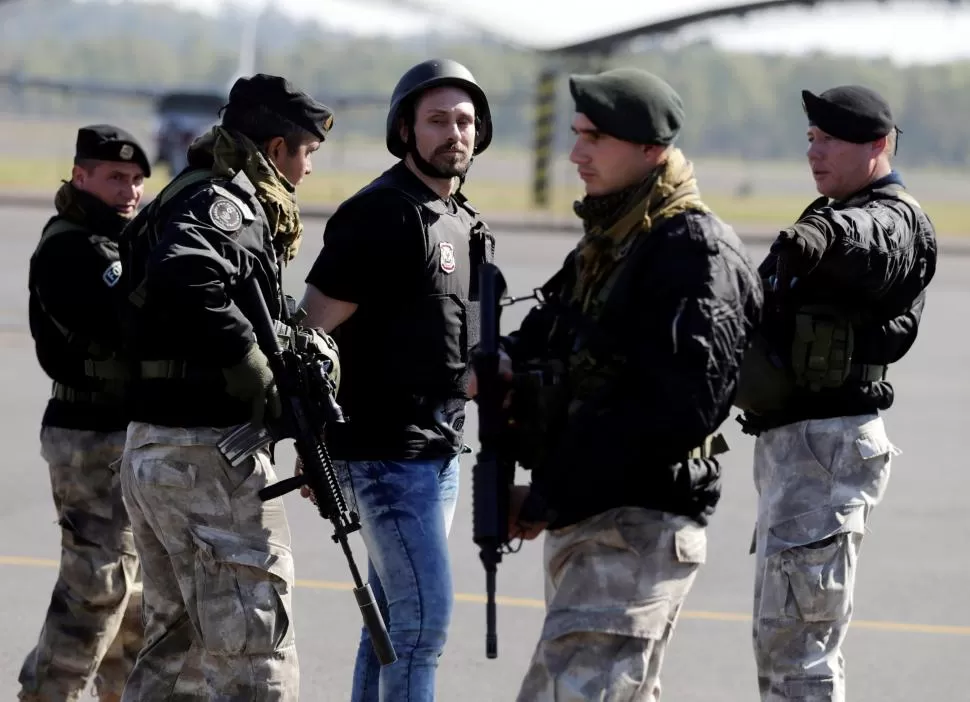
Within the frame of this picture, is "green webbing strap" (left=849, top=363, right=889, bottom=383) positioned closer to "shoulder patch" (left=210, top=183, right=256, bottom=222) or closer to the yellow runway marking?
"shoulder patch" (left=210, top=183, right=256, bottom=222)

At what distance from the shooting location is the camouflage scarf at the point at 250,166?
4109 mm

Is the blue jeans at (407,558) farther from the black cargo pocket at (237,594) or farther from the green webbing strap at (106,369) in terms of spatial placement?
the green webbing strap at (106,369)

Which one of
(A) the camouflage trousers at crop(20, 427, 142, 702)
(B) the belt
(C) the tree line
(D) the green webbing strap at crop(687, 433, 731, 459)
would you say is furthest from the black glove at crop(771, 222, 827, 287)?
(C) the tree line

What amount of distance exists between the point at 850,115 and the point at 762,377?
85 centimetres

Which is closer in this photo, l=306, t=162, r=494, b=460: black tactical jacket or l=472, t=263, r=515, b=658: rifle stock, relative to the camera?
l=472, t=263, r=515, b=658: rifle stock

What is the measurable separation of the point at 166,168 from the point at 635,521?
47.4 metres

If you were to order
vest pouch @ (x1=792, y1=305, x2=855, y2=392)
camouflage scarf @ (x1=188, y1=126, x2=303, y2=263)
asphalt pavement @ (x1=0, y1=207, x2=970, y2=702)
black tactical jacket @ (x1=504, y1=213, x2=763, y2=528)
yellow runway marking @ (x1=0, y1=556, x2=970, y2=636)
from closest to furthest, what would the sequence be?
black tactical jacket @ (x1=504, y1=213, x2=763, y2=528), camouflage scarf @ (x1=188, y1=126, x2=303, y2=263), vest pouch @ (x1=792, y1=305, x2=855, y2=392), asphalt pavement @ (x1=0, y1=207, x2=970, y2=702), yellow runway marking @ (x1=0, y1=556, x2=970, y2=636)

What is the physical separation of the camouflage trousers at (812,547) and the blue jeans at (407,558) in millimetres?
981

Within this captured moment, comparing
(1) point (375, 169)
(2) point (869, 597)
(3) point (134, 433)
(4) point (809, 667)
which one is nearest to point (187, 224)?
(3) point (134, 433)

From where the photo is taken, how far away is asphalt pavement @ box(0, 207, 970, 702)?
18.4 feet

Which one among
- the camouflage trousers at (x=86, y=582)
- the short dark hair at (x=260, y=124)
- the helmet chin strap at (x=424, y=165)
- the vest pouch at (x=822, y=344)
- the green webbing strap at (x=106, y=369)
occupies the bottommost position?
the camouflage trousers at (x=86, y=582)

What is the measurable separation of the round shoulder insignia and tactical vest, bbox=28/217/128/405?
1.06 m

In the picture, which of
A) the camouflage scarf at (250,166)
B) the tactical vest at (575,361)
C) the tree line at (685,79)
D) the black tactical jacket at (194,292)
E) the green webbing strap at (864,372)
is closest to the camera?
the tactical vest at (575,361)

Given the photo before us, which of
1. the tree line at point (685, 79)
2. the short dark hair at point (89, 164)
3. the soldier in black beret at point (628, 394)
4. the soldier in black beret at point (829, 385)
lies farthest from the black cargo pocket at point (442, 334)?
the tree line at point (685, 79)
